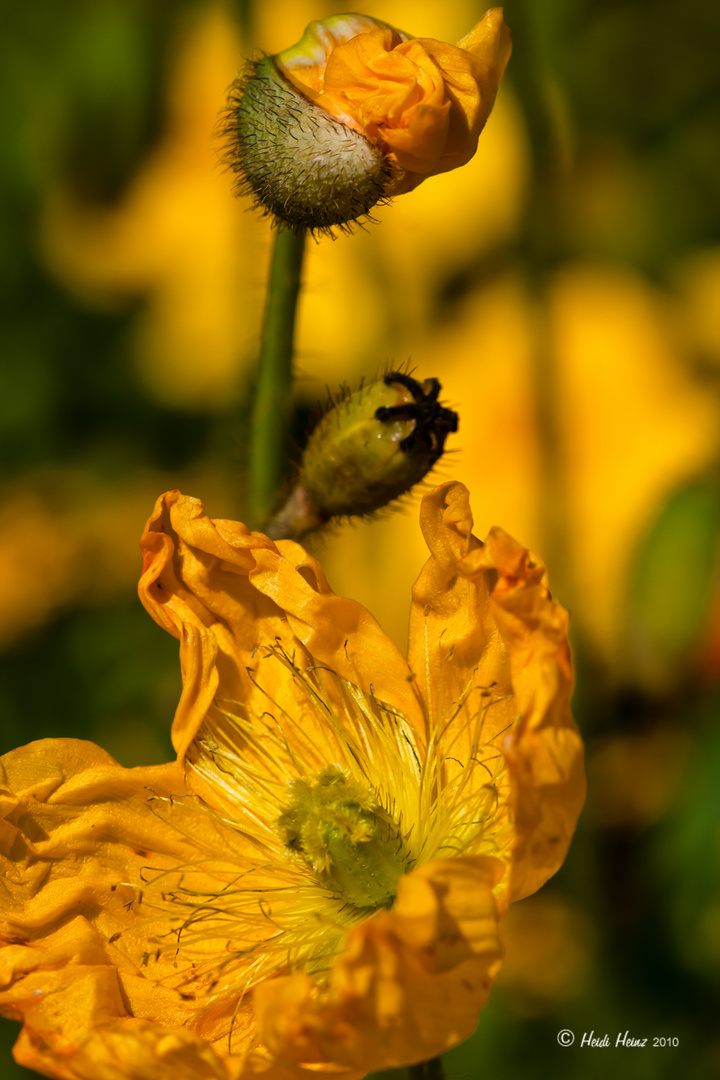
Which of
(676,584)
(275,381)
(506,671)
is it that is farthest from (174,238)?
(506,671)

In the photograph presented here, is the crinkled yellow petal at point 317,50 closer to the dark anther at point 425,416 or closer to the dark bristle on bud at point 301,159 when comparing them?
the dark bristle on bud at point 301,159

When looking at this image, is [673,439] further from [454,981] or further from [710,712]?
[454,981]

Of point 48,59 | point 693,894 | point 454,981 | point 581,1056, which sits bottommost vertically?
point 581,1056

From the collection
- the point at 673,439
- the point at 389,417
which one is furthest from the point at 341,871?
the point at 673,439

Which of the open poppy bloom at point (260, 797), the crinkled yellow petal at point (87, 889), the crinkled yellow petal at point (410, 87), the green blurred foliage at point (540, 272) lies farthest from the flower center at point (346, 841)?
the crinkled yellow petal at point (410, 87)

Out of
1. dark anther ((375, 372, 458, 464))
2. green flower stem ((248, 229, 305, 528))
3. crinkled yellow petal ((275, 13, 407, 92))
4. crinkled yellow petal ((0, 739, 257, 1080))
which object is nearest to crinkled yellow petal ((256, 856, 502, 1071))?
crinkled yellow petal ((0, 739, 257, 1080))

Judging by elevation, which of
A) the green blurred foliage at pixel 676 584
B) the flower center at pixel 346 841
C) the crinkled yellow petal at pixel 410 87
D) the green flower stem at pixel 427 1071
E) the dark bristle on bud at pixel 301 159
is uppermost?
the crinkled yellow petal at pixel 410 87

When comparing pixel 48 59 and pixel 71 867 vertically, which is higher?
pixel 48 59
